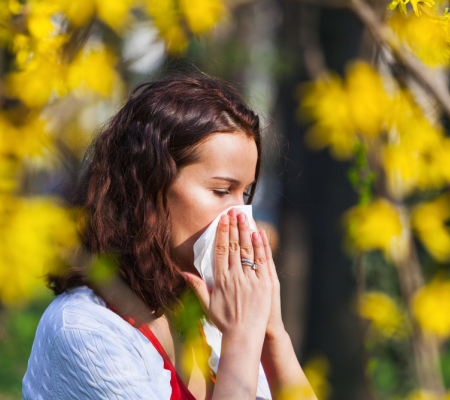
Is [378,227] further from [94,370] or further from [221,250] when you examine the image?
[94,370]

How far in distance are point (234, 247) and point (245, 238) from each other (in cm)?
5

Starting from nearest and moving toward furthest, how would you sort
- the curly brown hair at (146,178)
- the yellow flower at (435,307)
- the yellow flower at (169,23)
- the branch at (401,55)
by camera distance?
the curly brown hair at (146,178) → the yellow flower at (169,23) → the yellow flower at (435,307) → the branch at (401,55)

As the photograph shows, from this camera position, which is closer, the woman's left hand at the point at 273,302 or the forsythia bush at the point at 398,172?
the woman's left hand at the point at 273,302

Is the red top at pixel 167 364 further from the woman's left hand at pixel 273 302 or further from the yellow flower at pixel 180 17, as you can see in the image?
the yellow flower at pixel 180 17

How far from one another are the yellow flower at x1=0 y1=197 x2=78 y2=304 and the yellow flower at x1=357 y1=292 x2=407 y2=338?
1673 millimetres

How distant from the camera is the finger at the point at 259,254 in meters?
1.68

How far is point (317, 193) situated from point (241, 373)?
7.99ft

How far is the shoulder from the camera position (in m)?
1.33

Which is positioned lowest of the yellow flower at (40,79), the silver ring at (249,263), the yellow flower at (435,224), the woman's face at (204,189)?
the yellow flower at (435,224)

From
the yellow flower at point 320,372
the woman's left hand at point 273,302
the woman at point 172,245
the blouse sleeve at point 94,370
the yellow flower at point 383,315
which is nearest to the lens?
the blouse sleeve at point 94,370

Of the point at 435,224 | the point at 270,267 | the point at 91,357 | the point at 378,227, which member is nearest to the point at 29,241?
the point at 91,357

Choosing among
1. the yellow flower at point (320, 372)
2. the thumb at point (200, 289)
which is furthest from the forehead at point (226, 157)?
the yellow flower at point (320, 372)

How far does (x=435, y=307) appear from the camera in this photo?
235 centimetres

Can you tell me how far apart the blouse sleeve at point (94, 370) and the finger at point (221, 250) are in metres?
0.43
